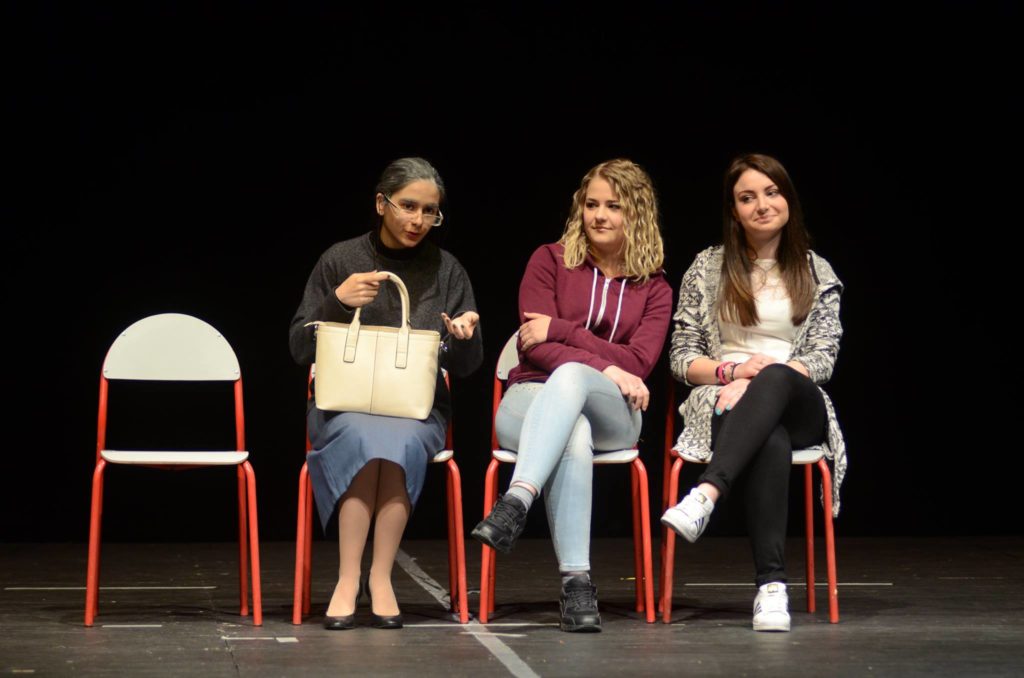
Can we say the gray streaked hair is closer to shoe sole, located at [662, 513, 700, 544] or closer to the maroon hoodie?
the maroon hoodie

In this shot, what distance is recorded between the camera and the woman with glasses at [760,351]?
3.09 meters

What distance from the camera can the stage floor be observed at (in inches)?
103

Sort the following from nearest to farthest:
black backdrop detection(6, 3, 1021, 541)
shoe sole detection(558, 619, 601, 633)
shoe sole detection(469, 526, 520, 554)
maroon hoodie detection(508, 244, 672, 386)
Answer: shoe sole detection(469, 526, 520, 554) < shoe sole detection(558, 619, 601, 633) < maroon hoodie detection(508, 244, 672, 386) < black backdrop detection(6, 3, 1021, 541)

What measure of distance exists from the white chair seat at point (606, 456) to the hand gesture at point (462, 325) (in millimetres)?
269

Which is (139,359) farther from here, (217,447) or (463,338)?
(217,447)

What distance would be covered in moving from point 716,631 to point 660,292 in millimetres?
810

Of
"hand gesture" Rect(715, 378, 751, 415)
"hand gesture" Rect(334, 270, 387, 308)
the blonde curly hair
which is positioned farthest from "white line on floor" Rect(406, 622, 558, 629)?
the blonde curly hair

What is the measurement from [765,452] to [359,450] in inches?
33.6

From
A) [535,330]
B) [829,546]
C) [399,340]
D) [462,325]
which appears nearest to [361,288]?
[399,340]

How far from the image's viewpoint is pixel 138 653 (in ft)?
8.93

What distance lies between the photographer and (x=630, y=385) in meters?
3.21

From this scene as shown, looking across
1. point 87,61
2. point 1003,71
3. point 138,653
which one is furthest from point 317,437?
point 1003,71

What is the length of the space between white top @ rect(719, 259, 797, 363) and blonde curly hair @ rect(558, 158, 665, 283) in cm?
23

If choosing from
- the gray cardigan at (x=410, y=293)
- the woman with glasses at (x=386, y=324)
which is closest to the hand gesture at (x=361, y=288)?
the woman with glasses at (x=386, y=324)
